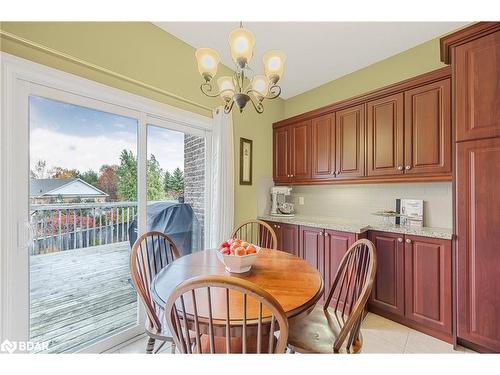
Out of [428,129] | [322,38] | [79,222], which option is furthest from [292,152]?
[79,222]

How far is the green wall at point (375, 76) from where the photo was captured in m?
2.28

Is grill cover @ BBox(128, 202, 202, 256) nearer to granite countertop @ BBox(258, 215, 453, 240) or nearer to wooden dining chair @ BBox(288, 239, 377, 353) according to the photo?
granite countertop @ BBox(258, 215, 453, 240)

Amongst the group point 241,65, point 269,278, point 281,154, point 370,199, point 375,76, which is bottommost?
point 269,278

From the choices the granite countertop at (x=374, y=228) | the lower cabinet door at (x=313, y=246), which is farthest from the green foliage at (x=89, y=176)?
the lower cabinet door at (x=313, y=246)

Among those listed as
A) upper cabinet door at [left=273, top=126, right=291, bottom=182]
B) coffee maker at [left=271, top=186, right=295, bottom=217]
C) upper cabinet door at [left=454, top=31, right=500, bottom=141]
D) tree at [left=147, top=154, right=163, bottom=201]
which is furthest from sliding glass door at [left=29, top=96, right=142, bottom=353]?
upper cabinet door at [left=454, top=31, right=500, bottom=141]

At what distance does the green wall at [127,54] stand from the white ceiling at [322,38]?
8.5 inches

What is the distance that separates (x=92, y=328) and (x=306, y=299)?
177 cm

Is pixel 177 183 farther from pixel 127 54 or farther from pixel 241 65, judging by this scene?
pixel 241 65

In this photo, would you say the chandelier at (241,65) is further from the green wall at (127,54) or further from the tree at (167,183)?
the tree at (167,183)

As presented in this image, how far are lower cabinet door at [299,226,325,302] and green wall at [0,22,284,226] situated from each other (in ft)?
2.82

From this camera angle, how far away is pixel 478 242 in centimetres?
164

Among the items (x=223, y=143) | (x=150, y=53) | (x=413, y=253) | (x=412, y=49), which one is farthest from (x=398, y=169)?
(x=150, y=53)

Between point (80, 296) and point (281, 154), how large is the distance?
2.72 metres
